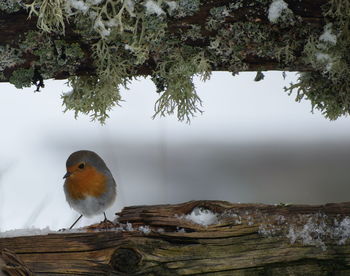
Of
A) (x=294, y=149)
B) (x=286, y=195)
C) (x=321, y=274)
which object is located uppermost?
(x=294, y=149)

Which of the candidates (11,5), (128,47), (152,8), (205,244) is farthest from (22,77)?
(205,244)

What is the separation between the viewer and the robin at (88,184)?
7.11ft

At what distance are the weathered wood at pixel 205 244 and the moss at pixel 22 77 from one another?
48 centimetres

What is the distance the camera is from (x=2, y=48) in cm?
180

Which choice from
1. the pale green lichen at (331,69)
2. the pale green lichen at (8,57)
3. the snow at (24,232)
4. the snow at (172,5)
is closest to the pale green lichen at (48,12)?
the pale green lichen at (8,57)

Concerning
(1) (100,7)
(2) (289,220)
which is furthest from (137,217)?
(1) (100,7)

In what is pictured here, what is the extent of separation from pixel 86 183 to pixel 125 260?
0.61 meters

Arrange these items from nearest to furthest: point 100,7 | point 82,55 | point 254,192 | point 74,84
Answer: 1. point 100,7
2. point 82,55
3. point 74,84
4. point 254,192

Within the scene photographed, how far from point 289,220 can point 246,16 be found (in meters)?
0.60

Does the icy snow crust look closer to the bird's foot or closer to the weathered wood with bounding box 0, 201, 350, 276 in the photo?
the weathered wood with bounding box 0, 201, 350, 276

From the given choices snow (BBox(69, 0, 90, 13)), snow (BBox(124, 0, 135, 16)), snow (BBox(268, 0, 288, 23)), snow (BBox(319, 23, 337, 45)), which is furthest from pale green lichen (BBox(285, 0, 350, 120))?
snow (BBox(69, 0, 90, 13))

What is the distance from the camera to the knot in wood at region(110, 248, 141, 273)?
1.63m

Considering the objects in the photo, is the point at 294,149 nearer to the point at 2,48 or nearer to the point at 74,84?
the point at 74,84

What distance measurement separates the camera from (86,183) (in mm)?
2209
